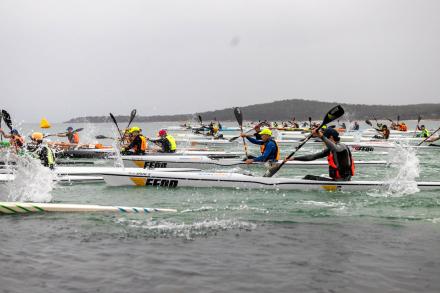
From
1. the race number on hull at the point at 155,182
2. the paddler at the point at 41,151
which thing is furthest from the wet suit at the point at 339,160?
the paddler at the point at 41,151

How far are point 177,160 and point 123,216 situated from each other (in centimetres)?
909

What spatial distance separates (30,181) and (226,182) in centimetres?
497

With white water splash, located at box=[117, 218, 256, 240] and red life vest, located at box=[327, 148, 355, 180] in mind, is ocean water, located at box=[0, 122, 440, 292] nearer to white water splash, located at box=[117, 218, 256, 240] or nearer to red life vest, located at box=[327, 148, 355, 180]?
white water splash, located at box=[117, 218, 256, 240]

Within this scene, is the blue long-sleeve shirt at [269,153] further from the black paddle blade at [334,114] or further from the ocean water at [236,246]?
the ocean water at [236,246]

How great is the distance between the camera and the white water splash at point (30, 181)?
1213 centimetres

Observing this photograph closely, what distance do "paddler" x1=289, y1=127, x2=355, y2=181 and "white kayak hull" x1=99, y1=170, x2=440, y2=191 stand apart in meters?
0.22

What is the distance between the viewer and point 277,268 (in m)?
6.69

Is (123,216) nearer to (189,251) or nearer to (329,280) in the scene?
(189,251)

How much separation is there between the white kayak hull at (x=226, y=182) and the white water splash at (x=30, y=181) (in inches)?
76.3

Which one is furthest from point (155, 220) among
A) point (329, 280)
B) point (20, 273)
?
point (329, 280)

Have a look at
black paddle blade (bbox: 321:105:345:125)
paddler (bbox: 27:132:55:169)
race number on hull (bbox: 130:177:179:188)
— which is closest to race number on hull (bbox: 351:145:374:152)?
black paddle blade (bbox: 321:105:345:125)

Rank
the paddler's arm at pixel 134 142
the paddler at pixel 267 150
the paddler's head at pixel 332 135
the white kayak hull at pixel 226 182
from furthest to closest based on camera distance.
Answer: the paddler's arm at pixel 134 142, the paddler at pixel 267 150, the white kayak hull at pixel 226 182, the paddler's head at pixel 332 135

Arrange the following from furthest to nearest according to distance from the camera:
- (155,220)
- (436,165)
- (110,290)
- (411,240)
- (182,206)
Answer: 1. (436,165)
2. (182,206)
3. (155,220)
4. (411,240)
5. (110,290)

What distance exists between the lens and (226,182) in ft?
43.1
